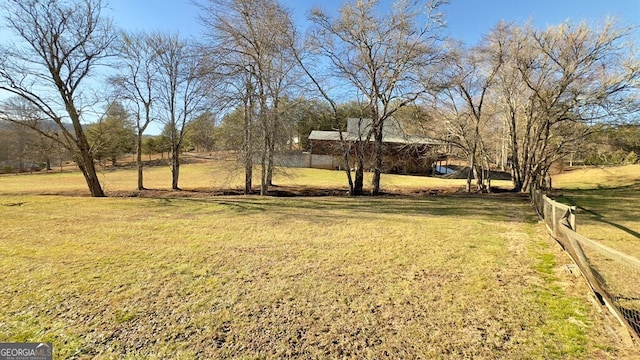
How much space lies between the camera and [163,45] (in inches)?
727

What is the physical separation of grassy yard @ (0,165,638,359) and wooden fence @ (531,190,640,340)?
16cm

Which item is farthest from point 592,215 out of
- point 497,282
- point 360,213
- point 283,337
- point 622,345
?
point 283,337

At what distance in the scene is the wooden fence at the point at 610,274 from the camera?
9.41 feet

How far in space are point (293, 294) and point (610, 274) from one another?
474cm

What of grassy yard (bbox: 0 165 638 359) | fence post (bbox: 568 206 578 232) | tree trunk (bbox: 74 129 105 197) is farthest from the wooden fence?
tree trunk (bbox: 74 129 105 197)

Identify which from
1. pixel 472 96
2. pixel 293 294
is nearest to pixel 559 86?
pixel 472 96

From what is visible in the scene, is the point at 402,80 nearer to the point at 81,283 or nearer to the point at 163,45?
the point at 81,283

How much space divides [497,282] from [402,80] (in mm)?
10482

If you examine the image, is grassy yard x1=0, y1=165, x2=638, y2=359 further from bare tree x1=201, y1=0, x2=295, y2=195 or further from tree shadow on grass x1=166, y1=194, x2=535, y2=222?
bare tree x1=201, y1=0, x2=295, y2=195

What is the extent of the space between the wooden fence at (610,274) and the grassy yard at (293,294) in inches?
6.2

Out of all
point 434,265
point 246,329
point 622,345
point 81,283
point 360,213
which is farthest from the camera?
point 360,213

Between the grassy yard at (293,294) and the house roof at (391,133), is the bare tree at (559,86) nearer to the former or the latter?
the house roof at (391,133)

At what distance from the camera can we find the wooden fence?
9.41 feet

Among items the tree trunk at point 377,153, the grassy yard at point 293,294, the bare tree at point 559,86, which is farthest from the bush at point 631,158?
the grassy yard at point 293,294
